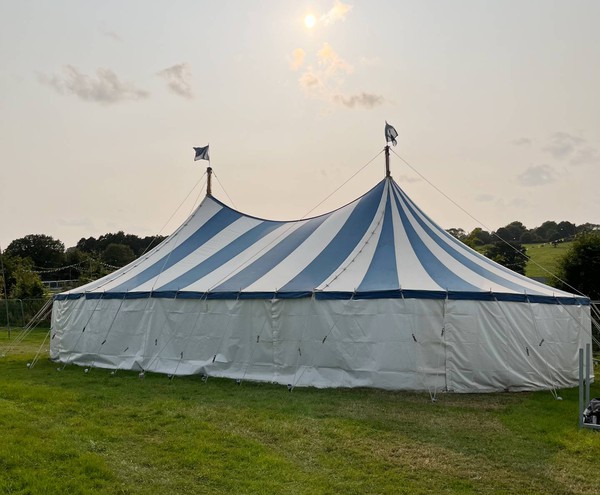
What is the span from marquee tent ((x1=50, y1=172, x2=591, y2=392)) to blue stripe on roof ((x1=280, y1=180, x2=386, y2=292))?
0.08ft

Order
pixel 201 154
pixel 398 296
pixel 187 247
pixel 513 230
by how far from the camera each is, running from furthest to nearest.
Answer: pixel 513 230
pixel 201 154
pixel 187 247
pixel 398 296

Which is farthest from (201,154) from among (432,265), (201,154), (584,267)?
(584,267)

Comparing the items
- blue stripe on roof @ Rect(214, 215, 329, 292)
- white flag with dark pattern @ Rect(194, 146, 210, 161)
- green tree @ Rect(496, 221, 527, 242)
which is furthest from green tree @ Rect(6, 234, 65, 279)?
blue stripe on roof @ Rect(214, 215, 329, 292)

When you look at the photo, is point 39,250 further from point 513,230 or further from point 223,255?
point 223,255

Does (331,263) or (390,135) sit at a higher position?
(390,135)

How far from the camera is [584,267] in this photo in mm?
14578

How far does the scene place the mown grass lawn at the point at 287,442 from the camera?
161 inches

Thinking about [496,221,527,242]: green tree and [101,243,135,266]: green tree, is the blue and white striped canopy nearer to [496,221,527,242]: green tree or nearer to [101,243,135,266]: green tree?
[496,221,527,242]: green tree

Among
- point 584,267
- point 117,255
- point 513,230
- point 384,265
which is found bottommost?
point 384,265

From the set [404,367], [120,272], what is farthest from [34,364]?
[404,367]

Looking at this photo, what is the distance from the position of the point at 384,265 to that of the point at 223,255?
316 centimetres

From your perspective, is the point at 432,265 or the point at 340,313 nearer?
the point at 340,313

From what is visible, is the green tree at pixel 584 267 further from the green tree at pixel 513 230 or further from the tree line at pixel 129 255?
the green tree at pixel 513 230

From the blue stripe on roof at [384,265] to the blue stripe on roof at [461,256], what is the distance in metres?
0.38
